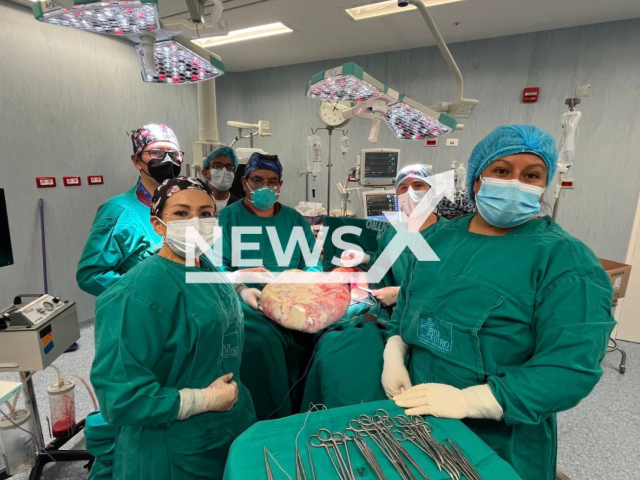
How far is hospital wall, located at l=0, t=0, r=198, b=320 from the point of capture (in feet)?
9.18

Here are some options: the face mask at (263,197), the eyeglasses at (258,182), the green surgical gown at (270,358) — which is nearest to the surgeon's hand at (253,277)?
the green surgical gown at (270,358)

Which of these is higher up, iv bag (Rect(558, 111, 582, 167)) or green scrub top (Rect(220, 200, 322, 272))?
iv bag (Rect(558, 111, 582, 167))

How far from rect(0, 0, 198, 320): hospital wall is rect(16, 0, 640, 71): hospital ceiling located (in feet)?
1.35

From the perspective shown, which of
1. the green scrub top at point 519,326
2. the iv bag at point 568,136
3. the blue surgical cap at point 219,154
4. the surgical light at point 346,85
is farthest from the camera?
the blue surgical cap at point 219,154

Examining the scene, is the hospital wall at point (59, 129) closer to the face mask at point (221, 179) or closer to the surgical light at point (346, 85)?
the face mask at point (221, 179)

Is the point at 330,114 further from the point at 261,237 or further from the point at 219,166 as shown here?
the point at 261,237

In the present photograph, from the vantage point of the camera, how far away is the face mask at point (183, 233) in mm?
1042

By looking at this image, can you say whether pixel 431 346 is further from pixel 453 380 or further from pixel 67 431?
pixel 67 431

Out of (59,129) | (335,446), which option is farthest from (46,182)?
(335,446)

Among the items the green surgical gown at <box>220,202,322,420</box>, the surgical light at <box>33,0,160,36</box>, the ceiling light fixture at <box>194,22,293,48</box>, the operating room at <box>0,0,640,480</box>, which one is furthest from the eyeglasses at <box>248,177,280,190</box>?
the ceiling light fixture at <box>194,22,293,48</box>

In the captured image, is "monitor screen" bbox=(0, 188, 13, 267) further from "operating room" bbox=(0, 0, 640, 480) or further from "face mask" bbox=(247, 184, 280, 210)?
"face mask" bbox=(247, 184, 280, 210)

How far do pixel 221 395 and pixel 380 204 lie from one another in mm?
2300

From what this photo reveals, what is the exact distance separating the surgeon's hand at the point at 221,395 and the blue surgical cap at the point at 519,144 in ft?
3.24

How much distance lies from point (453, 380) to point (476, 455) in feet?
0.85
